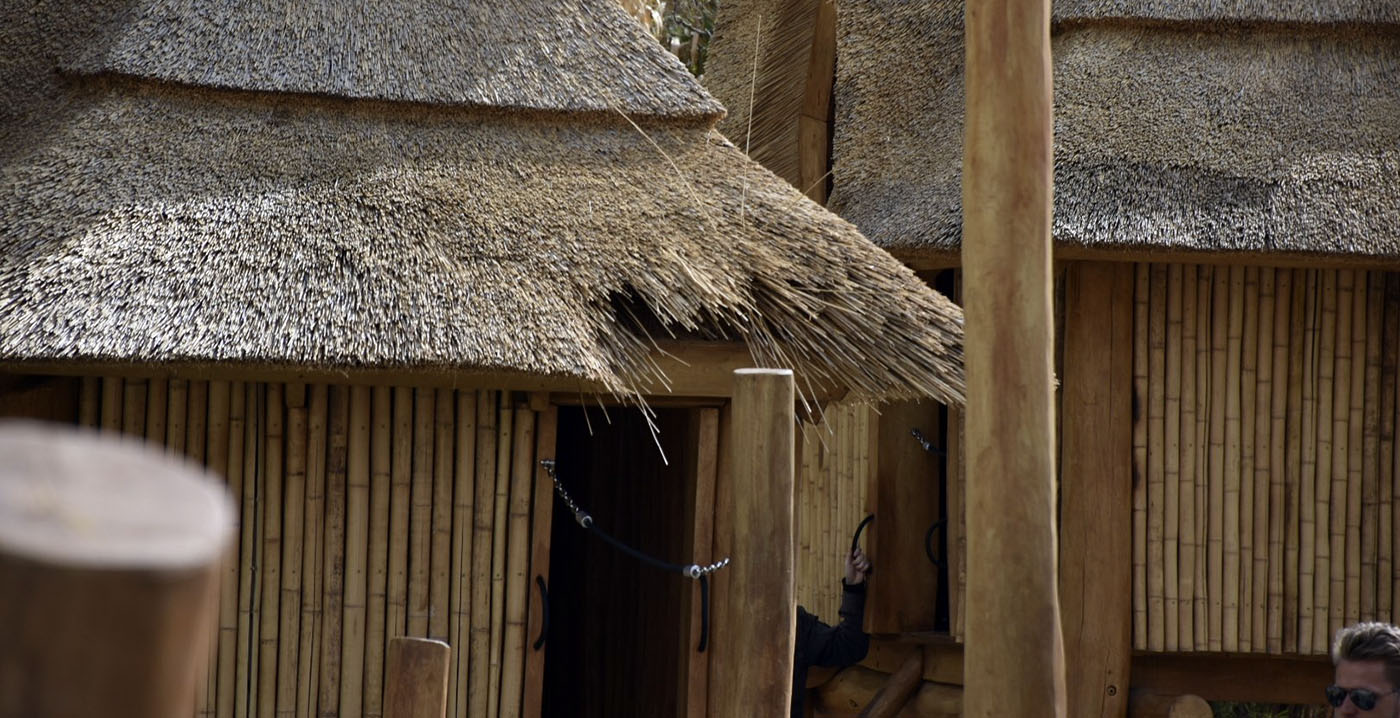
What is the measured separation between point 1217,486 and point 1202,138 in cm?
135

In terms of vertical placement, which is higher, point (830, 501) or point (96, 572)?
point (96, 572)

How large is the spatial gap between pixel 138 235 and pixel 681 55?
27.2ft

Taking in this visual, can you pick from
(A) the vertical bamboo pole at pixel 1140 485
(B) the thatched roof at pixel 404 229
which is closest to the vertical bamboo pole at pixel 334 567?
(B) the thatched roof at pixel 404 229

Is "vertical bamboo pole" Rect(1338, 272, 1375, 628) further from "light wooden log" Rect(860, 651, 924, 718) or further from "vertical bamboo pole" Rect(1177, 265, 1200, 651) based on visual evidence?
"light wooden log" Rect(860, 651, 924, 718)

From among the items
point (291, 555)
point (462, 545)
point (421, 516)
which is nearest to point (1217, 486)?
point (462, 545)

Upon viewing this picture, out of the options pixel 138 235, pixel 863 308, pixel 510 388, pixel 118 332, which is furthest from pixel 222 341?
pixel 863 308

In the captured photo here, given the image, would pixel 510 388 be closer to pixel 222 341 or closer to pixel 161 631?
pixel 222 341

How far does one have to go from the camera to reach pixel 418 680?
311 cm

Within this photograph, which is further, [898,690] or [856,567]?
[898,690]

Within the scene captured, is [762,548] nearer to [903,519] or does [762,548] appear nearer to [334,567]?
[334,567]

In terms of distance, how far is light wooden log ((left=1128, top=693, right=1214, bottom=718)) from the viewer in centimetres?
562

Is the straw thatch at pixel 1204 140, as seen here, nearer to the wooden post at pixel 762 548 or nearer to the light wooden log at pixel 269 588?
the wooden post at pixel 762 548

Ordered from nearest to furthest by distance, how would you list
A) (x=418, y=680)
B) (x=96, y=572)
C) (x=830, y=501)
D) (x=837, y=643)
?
(x=96, y=572) < (x=418, y=680) < (x=837, y=643) < (x=830, y=501)

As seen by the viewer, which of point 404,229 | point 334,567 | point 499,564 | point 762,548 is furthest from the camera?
point 499,564
